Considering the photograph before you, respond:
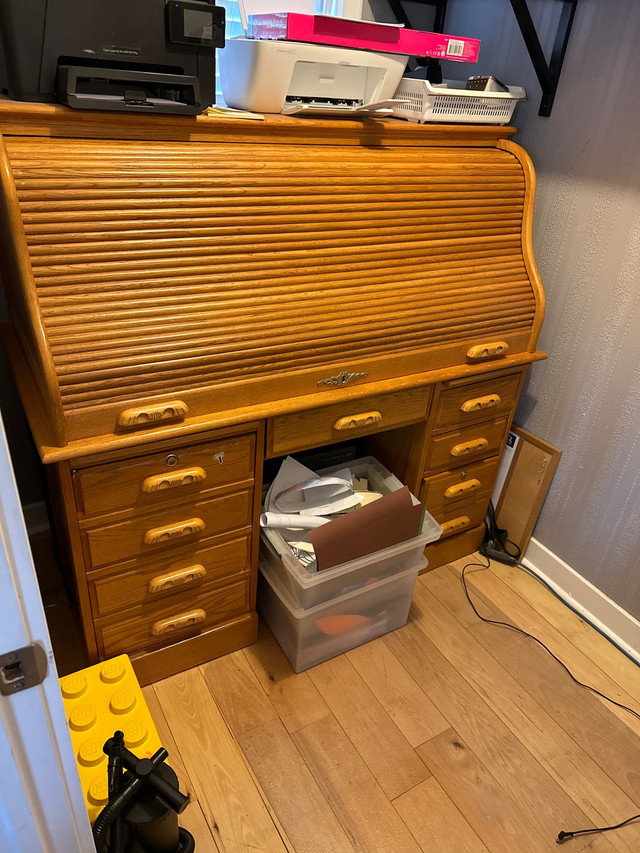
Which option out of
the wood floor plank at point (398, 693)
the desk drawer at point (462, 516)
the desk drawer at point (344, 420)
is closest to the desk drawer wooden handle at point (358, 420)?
the desk drawer at point (344, 420)

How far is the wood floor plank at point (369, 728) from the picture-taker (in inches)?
54.2

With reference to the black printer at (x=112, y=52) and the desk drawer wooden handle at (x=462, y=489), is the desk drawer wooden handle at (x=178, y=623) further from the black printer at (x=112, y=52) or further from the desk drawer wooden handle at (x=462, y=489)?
the black printer at (x=112, y=52)

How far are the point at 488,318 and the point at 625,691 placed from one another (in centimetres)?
108

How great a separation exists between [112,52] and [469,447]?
1280 mm

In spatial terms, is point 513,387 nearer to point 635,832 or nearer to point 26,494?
point 635,832

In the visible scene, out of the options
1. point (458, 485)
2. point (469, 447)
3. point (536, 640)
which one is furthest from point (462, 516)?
point (536, 640)

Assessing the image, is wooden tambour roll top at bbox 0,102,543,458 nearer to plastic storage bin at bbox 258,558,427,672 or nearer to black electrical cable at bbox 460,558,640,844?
plastic storage bin at bbox 258,558,427,672

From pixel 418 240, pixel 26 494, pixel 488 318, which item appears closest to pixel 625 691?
pixel 488 318

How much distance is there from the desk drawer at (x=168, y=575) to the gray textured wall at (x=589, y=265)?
3.36 ft

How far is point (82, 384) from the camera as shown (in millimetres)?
1073

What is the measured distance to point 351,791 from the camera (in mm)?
1339

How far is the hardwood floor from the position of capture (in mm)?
1281

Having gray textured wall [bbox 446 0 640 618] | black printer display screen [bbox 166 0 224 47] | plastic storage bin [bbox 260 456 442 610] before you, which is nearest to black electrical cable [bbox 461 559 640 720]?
gray textured wall [bbox 446 0 640 618]

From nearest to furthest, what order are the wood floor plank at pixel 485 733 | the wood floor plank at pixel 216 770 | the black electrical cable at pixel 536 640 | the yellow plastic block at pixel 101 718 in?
the yellow plastic block at pixel 101 718 < the wood floor plank at pixel 216 770 < the wood floor plank at pixel 485 733 < the black electrical cable at pixel 536 640
